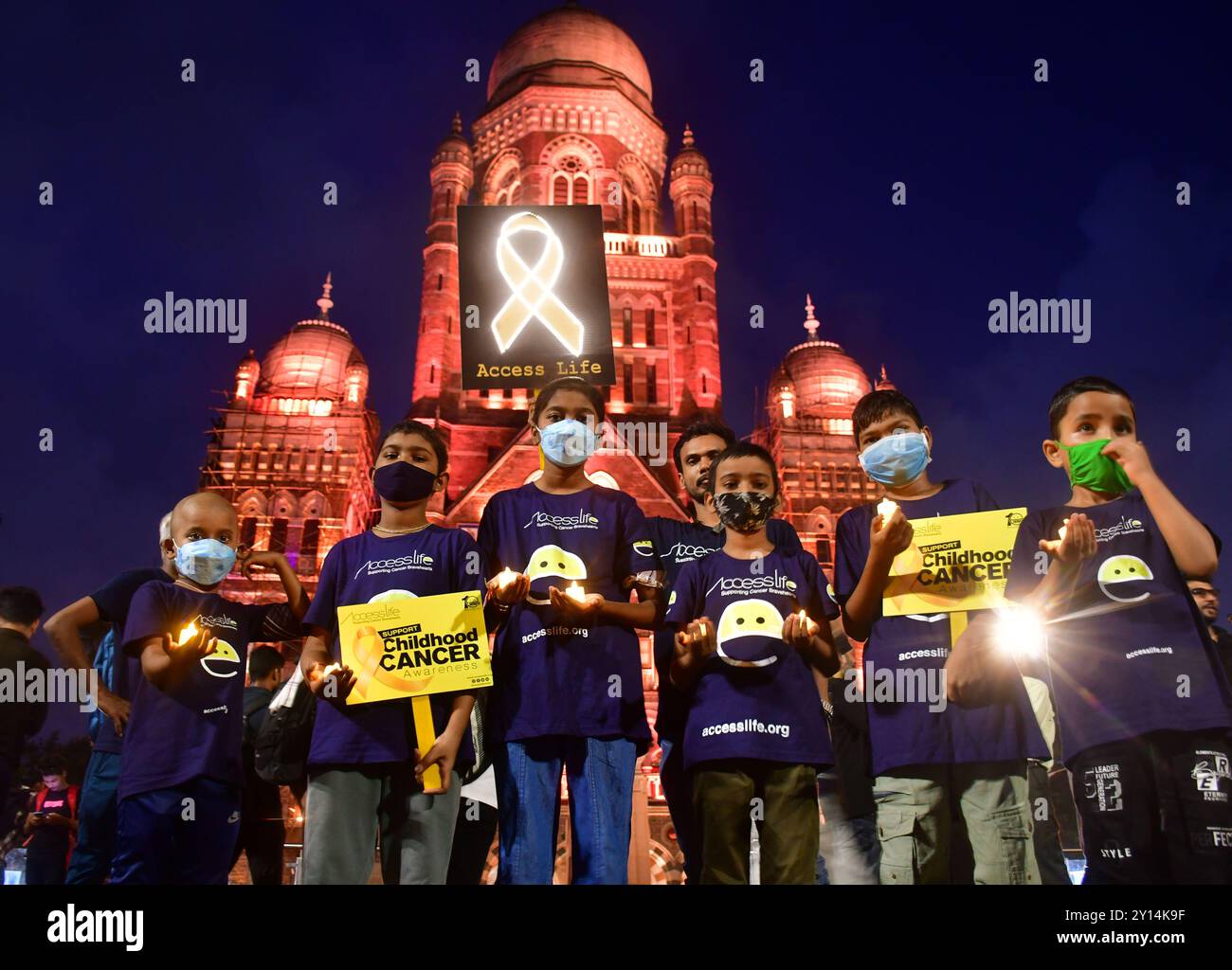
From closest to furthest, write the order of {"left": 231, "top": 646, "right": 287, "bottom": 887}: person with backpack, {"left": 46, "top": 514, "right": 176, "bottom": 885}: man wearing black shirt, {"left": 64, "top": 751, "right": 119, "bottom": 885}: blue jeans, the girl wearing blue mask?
the girl wearing blue mask
{"left": 46, "top": 514, "right": 176, "bottom": 885}: man wearing black shirt
{"left": 64, "top": 751, "right": 119, "bottom": 885}: blue jeans
{"left": 231, "top": 646, "right": 287, "bottom": 887}: person with backpack

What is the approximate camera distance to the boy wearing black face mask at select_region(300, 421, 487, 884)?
15.1 feet

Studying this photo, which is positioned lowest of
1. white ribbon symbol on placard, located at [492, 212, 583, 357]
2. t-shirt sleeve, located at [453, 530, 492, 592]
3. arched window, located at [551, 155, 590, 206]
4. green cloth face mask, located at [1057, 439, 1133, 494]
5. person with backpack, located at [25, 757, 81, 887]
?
person with backpack, located at [25, 757, 81, 887]

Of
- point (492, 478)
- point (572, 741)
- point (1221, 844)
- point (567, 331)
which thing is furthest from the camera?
point (492, 478)

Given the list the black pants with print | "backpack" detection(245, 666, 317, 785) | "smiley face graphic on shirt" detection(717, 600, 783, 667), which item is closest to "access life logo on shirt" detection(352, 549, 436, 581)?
"backpack" detection(245, 666, 317, 785)

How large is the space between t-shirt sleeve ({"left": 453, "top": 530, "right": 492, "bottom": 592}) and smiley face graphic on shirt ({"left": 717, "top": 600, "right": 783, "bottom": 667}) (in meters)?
1.27

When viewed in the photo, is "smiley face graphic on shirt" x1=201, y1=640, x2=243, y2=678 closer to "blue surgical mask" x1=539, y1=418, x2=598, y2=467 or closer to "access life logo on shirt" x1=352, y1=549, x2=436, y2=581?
"access life logo on shirt" x1=352, y1=549, x2=436, y2=581

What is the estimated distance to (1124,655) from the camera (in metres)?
4.61

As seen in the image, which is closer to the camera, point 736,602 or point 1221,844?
point 1221,844

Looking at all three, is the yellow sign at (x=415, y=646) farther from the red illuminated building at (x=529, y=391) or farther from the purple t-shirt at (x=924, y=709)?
the red illuminated building at (x=529, y=391)

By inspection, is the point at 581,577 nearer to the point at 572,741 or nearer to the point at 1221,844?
the point at 572,741

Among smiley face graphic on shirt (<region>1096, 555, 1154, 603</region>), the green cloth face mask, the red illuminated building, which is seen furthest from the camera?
the red illuminated building

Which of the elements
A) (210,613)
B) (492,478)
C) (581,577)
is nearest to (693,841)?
(581,577)
